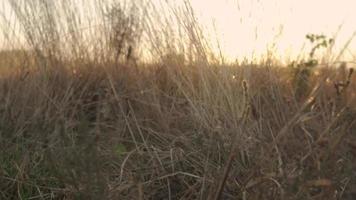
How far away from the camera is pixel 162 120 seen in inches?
106

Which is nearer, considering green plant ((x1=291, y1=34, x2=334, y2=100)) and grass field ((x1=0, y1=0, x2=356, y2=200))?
grass field ((x1=0, y1=0, x2=356, y2=200))

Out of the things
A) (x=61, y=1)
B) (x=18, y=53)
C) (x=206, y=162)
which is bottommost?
(x=206, y=162)

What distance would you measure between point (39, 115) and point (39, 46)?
87cm

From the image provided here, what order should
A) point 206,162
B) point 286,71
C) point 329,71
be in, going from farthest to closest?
point 286,71
point 329,71
point 206,162

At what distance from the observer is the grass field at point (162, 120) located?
1795mm

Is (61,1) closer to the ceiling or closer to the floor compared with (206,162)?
closer to the ceiling

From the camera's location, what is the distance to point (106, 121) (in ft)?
9.30

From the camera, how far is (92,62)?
12.1 ft

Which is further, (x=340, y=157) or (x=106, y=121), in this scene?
(x=106, y=121)

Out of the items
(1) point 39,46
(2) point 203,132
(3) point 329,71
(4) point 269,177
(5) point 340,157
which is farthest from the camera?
(1) point 39,46

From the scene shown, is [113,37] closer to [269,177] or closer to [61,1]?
[61,1]

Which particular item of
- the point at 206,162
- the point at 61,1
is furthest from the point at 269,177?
Answer: the point at 61,1

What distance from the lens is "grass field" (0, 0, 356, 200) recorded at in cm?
179

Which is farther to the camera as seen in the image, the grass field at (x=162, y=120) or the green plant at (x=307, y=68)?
the green plant at (x=307, y=68)
